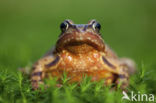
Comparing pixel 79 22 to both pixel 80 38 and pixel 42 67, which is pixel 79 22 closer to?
pixel 42 67

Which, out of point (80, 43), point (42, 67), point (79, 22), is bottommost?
point (42, 67)

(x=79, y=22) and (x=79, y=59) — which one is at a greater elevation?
(x=79, y=22)

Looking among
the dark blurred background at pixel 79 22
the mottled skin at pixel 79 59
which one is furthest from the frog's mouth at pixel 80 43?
the dark blurred background at pixel 79 22

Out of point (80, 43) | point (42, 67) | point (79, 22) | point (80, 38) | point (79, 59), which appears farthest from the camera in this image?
point (79, 22)

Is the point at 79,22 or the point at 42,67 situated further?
the point at 79,22

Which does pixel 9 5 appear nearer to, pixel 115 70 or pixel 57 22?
pixel 57 22

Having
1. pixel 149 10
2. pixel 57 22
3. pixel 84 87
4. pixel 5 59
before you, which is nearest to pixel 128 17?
pixel 149 10

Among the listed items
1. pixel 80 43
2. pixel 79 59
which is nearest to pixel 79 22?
pixel 79 59

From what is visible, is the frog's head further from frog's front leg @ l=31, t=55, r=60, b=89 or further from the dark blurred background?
the dark blurred background

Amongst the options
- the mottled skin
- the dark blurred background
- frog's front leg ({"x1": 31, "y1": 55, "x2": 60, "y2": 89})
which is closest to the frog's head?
the mottled skin
